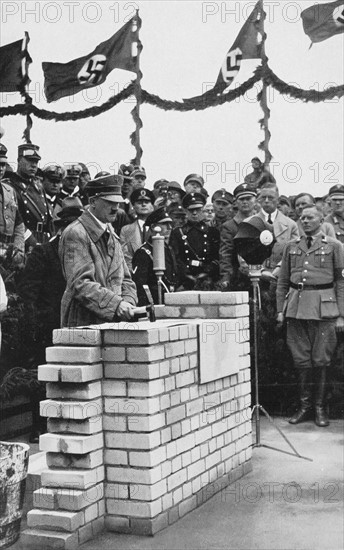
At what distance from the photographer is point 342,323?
722 centimetres

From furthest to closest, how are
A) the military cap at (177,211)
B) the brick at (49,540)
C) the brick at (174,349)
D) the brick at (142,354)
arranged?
the military cap at (177,211) → the brick at (174,349) → the brick at (142,354) → the brick at (49,540)

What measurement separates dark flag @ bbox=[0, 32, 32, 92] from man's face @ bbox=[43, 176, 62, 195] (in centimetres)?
263

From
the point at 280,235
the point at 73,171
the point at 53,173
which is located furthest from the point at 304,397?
the point at 73,171

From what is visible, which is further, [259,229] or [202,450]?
[259,229]

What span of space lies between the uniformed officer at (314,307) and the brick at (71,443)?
3554mm

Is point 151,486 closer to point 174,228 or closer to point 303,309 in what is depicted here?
point 303,309

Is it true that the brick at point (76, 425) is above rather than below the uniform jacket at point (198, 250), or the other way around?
below

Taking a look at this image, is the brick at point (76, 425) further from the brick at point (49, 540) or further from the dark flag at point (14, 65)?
the dark flag at point (14, 65)

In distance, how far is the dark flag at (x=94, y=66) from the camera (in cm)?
1148

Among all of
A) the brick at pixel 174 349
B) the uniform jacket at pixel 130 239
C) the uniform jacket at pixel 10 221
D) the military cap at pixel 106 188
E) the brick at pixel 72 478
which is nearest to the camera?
the brick at pixel 72 478

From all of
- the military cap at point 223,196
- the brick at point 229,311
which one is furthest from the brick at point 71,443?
the military cap at point 223,196

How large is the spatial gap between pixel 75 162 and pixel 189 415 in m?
5.84

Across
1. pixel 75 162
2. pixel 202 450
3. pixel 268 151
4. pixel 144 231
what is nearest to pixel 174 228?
pixel 144 231

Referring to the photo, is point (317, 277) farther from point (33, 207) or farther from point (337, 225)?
point (33, 207)
